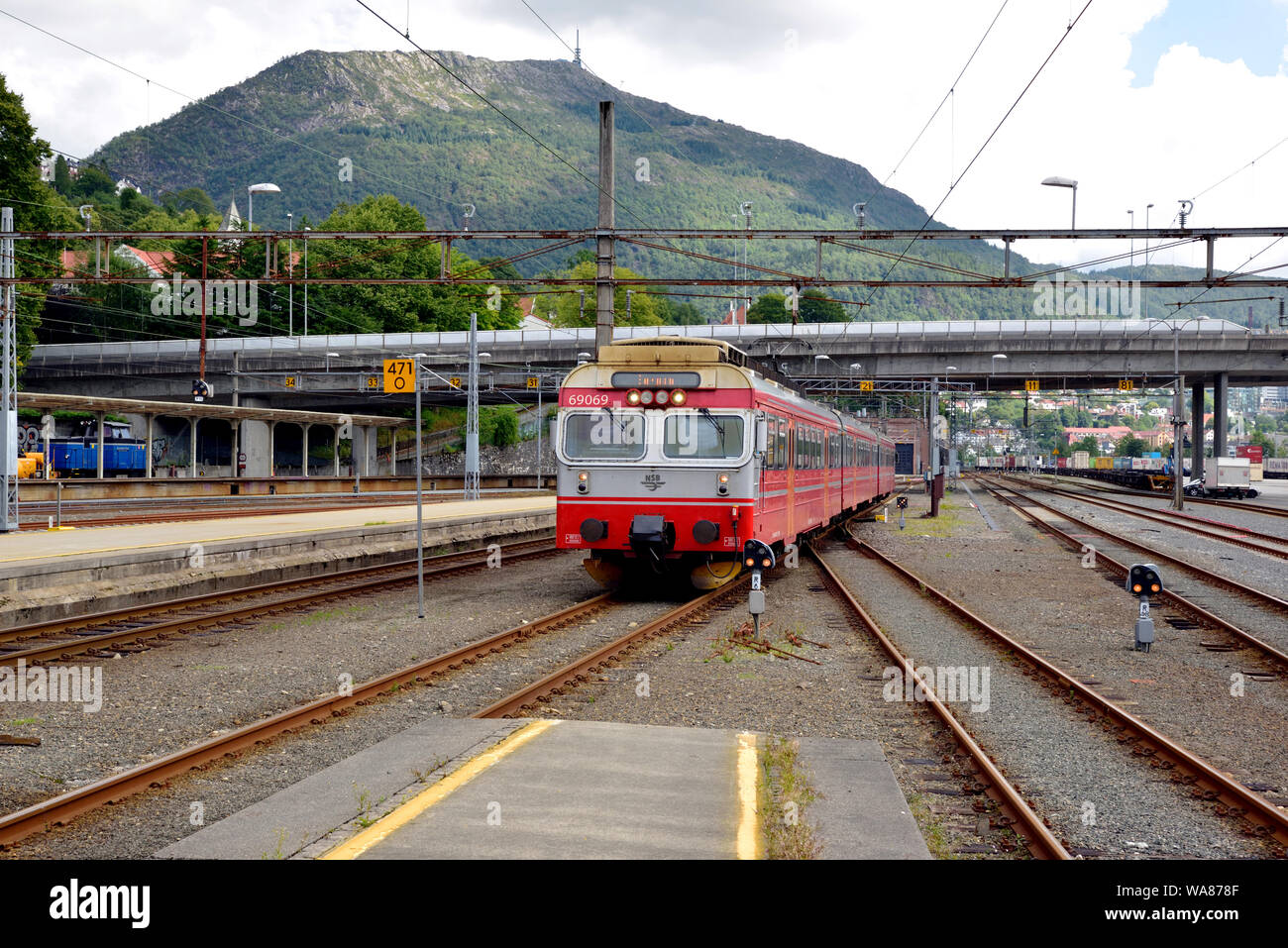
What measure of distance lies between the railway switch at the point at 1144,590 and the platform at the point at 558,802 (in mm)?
6215

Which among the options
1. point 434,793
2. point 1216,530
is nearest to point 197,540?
point 434,793

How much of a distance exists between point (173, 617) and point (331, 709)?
655cm

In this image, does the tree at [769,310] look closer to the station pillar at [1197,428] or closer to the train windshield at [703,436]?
the station pillar at [1197,428]

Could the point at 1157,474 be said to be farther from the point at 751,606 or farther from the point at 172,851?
the point at 172,851

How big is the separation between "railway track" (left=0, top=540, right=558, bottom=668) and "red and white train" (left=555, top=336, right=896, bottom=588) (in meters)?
3.99

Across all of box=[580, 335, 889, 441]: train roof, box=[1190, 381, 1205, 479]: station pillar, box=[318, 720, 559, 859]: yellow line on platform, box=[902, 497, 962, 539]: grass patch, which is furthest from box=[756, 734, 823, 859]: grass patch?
box=[1190, 381, 1205, 479]: station pillar

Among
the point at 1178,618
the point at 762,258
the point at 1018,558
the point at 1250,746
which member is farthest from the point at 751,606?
the point at 762,258

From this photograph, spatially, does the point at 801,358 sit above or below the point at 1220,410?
above

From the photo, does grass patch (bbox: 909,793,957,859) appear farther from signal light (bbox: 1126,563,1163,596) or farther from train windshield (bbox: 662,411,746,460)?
train windshield (bbox: 662,411,746,460)

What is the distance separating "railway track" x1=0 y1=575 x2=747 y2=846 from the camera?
605cm

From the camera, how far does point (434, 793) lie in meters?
6.02

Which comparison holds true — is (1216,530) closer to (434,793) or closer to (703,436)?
(703,436)

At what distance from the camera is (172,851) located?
5215mm

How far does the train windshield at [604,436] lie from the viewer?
15.9 metres
